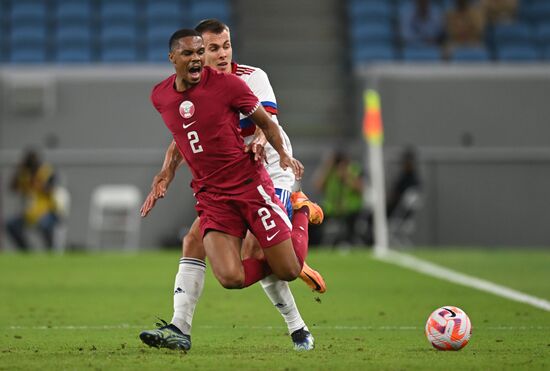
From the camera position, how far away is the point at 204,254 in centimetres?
731

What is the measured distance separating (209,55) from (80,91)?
45.0 feet

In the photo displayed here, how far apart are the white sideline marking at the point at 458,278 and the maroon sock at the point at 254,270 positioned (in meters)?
3.50

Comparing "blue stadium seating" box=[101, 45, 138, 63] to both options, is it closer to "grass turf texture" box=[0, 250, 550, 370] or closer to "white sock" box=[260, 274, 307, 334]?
"grass turf texture" box=[0, 250, 550, 370]

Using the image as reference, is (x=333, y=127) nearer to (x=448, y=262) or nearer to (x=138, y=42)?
(x=138, y=42)

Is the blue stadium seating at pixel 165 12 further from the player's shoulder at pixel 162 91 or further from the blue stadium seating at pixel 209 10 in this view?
the player's shoulder at pixel 162 91

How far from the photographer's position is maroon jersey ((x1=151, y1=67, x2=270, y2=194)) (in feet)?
22.9

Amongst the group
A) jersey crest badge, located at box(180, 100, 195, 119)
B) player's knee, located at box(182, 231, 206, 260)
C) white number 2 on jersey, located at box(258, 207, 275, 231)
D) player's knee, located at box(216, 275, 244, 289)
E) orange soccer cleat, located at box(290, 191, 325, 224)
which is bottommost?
player's knee, located at box(216, 275, 244, 289)

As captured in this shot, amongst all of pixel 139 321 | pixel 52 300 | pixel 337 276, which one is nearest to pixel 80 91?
pixel 337 276


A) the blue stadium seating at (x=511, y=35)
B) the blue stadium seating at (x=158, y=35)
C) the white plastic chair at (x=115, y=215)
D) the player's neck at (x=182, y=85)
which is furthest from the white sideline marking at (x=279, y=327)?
the blue stadium seating at (x=511, y=35)

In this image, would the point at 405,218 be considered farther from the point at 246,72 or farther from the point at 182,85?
the point at 182,85

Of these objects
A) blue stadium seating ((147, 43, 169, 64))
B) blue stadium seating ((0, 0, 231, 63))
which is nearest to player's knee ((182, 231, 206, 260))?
blue stadium seating ((147, 43, 169, 64))

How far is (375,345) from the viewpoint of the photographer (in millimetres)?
7465

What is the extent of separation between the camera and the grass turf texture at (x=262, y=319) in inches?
261

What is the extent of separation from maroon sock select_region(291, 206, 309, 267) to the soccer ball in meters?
0.84
